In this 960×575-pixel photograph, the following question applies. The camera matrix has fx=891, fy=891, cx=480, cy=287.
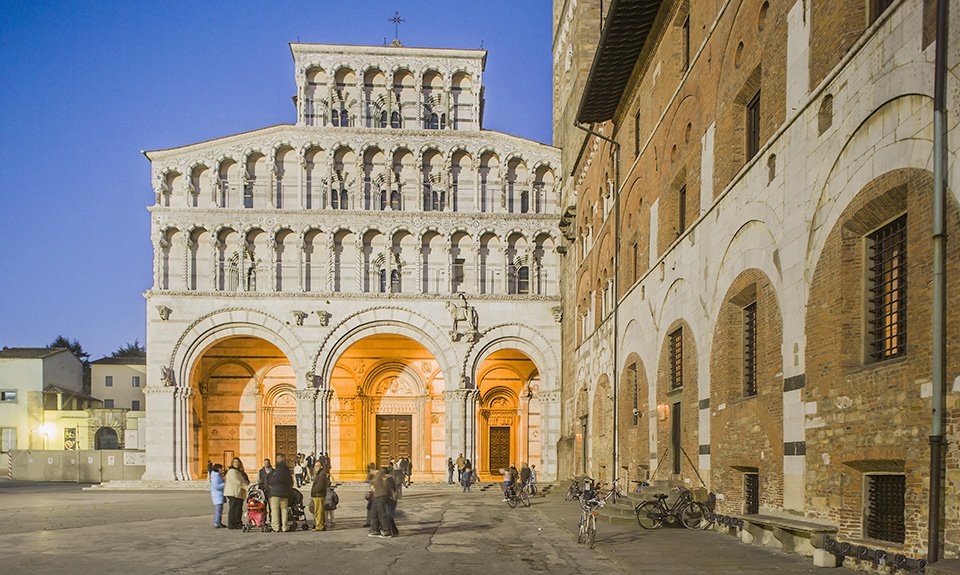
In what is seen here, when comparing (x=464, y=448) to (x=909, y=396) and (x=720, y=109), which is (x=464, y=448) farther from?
(x=909, y=396)

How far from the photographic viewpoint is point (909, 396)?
9312mm

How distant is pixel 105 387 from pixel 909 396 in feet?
199

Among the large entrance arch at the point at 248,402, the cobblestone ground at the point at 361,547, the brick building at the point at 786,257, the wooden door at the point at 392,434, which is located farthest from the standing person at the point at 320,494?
the wooden door at the point at 392,434

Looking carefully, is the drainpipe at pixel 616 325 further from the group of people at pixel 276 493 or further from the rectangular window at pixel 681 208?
the group of people at pixel 276 493

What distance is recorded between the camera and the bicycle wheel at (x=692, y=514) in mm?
16656

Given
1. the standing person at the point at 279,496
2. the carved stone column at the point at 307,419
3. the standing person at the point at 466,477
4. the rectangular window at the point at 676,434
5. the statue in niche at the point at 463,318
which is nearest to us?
the standing person at the point at 279,496

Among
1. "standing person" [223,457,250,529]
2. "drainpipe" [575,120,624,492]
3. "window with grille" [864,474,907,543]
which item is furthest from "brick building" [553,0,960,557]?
"standing person" [223,457,250,529]

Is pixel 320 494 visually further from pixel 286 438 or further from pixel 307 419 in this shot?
pixel 286 438

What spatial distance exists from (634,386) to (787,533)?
1256 cm

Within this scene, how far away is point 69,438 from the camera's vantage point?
176 feet

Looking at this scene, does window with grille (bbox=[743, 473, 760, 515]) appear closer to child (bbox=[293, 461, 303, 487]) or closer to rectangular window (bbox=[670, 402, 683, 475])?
rectangular window (bbox=[670, 402, 683, 475])

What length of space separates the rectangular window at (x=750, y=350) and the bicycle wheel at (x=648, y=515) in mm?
3230

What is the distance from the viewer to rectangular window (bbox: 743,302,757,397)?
15.2m

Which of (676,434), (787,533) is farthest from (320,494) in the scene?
(787,533)
